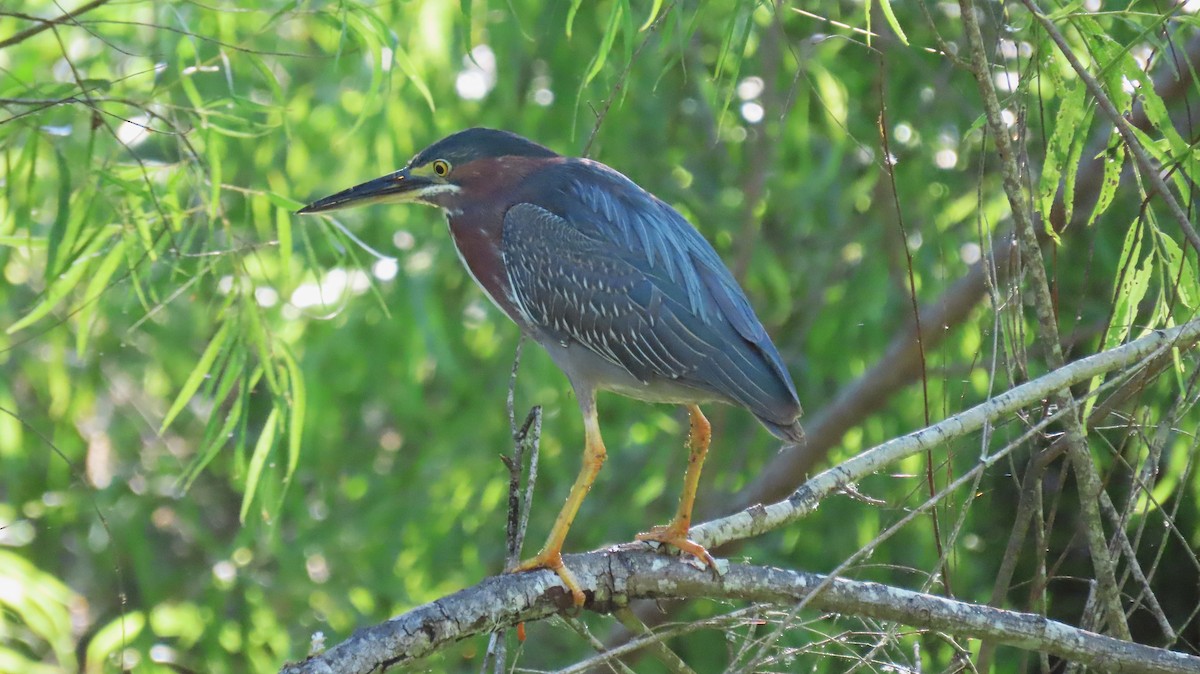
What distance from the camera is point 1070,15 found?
1.94m

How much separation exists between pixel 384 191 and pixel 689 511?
1.09 meters

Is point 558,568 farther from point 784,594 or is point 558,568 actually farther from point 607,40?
point 607,40

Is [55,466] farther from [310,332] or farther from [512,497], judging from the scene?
[512,497]

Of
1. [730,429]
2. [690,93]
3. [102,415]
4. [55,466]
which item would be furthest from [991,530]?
[102,415]

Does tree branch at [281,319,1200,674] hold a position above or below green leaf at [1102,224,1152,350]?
below

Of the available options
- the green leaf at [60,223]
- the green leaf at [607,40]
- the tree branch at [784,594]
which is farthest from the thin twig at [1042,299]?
the green leaf at [60,223]

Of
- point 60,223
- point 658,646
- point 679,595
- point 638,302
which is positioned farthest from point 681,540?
point 60,223

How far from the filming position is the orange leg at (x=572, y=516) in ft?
7.22

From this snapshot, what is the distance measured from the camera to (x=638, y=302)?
2.85 m

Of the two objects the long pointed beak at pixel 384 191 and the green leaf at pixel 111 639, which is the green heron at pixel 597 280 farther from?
the green leaf at pixel 111 639

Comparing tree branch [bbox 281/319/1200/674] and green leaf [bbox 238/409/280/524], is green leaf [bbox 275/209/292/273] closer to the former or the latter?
green leaf [bbox 238/409/280/524]

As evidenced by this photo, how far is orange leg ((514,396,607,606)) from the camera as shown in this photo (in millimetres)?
2199

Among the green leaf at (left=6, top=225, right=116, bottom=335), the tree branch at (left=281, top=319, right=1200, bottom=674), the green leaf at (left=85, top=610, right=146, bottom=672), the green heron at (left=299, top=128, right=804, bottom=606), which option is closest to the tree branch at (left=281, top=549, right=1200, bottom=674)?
the tree branch at (left=281, top=319, right=1200, bottom=674)

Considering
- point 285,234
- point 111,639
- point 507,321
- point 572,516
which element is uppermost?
point 285,234
